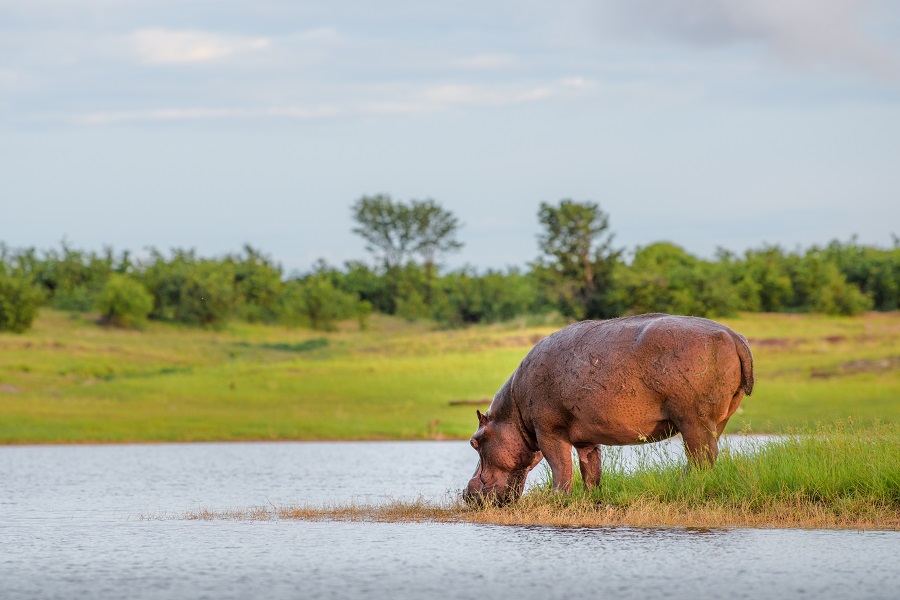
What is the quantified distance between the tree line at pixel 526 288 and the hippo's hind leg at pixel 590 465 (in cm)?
5533

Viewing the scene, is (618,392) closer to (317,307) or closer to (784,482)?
(784,482)

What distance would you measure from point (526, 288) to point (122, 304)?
35.4 meters

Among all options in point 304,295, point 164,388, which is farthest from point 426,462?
point 304,295

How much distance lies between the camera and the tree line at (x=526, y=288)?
74250 millimetres

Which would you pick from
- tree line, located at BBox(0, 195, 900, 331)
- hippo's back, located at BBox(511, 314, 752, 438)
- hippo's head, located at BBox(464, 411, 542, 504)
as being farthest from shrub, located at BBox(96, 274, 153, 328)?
hippo's back, located at BBox(511, 314, 752, 438)

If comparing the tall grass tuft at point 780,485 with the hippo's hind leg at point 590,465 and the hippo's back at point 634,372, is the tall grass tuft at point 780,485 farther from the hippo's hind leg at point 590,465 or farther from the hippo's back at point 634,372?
the hippo's back at point 634,372

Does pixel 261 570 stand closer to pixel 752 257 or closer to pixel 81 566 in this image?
pixel 81 566

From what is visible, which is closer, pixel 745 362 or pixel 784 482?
pixel 745 362

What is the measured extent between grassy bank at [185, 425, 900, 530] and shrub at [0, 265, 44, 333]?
176 ft

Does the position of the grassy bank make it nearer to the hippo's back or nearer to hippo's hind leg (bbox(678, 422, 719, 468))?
hippo's hind leg (bbox(678, 422, 719, 468))

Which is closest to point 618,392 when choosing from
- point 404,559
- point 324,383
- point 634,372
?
point 634,372

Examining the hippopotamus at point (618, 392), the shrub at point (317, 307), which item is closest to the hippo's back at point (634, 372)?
the hippopotamus at point (618, 392)

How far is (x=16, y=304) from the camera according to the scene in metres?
65.8

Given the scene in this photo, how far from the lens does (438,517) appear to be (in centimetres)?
1434
